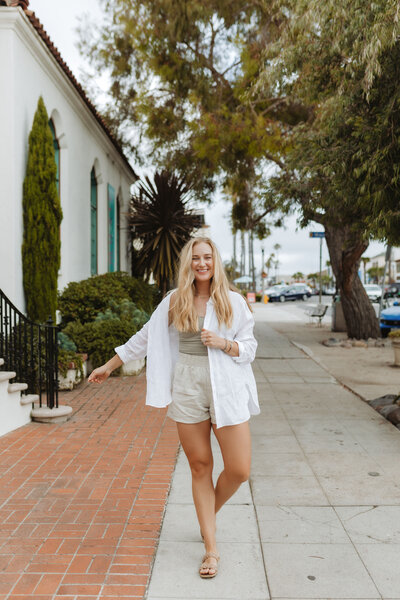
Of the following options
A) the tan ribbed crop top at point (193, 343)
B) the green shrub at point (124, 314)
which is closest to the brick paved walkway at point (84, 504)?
the tan ribbed crop top at point (193, 343)

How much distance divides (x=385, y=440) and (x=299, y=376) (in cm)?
408

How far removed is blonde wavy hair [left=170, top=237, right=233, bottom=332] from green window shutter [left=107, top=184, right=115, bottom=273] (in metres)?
11.8

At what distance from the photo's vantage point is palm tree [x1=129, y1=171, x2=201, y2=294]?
15.0 m

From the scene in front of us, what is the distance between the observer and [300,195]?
30.6 feet

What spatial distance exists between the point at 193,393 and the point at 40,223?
6199 millimetres

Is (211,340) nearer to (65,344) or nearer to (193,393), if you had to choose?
(193,393)

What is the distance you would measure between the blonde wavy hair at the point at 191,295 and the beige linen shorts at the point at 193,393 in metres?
0.21

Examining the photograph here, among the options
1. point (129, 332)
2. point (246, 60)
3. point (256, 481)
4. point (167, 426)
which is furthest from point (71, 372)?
point (246, 60)

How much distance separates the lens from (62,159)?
10680 millimetres

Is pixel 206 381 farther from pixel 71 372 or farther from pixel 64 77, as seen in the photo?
pixel 64 77

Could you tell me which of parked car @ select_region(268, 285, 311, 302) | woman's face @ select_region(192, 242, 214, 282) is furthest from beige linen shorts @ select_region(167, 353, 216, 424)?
parked car @ select_region(268, 285, 311, 302)

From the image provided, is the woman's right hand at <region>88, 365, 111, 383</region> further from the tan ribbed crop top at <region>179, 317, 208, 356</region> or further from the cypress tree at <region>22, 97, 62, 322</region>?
the cypress tree at <region>22, 97, 62, 322</region>

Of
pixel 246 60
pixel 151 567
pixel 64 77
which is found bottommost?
pixel 151 567

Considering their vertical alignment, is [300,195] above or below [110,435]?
above
